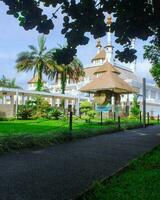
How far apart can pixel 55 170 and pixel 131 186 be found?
171cm

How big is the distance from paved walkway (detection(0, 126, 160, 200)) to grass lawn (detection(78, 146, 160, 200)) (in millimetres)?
258

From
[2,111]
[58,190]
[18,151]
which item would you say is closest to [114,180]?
[58,190]

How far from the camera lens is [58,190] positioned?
5.44 meters

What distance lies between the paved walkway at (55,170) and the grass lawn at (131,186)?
258 mm

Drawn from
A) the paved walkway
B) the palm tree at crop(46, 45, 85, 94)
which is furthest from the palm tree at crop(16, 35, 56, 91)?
the paved walkway

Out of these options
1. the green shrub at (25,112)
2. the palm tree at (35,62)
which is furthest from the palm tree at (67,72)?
the green shrub at (25,112)

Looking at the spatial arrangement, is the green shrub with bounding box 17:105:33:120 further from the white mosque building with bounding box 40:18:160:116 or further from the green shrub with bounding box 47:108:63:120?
the white mosque building with bounding box 40:18:160:116

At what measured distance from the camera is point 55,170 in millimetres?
6984

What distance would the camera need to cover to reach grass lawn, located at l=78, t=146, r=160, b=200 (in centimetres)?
512

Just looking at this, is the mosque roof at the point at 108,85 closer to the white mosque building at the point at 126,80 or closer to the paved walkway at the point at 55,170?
the white mosque building at the point at 126,80

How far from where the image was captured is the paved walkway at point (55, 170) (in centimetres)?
531

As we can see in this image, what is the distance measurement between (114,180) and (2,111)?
27.4 meters

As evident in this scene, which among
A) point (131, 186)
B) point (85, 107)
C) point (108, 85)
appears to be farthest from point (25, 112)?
point (131, 186)

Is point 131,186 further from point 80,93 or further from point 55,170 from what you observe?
point 80,93
